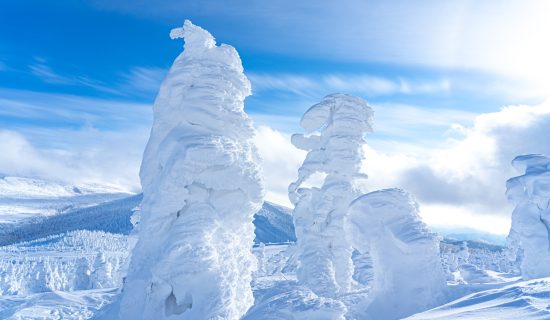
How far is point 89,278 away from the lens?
224ft

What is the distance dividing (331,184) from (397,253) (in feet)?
46.9

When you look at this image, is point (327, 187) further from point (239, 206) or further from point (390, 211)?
point (239, 206)

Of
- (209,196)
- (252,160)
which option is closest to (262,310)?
(209,196)

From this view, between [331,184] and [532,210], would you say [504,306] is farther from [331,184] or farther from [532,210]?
[331,184]

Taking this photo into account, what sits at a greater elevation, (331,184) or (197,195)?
(331,184)

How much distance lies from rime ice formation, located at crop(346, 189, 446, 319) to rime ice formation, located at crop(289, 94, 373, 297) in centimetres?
1103

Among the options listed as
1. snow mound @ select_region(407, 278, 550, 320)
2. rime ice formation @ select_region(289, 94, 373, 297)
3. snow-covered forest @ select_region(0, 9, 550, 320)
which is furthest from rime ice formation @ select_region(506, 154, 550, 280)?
snow mound @ select_region(407, 278, 550, 320)

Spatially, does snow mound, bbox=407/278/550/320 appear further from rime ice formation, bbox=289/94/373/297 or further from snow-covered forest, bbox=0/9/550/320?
rime ice formation, bbox=289/94/373/297

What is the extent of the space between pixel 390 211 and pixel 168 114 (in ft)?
40.2

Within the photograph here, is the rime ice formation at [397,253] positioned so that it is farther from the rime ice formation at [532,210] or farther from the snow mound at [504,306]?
the rime ice formation at [532,210]

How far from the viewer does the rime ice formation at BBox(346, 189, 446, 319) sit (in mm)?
22219

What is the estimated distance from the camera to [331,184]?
3712 centimetres

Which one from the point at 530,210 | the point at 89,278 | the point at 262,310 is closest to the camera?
Answer: the point at 262,310

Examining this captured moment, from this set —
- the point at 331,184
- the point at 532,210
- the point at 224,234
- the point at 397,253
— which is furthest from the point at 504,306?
the point at 331,184
